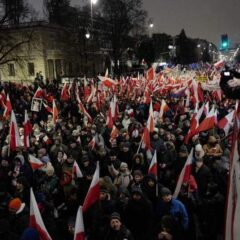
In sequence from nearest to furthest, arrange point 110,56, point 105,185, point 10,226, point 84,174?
point 10,226 → point 105,185 → point 84,174 → point 110,56

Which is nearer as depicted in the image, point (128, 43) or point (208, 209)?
point (208, 209)

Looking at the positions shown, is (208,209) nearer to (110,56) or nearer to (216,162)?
(216,162)

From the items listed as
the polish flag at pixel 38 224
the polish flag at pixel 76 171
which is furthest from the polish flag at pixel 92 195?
the polish flag at pixel 76 171

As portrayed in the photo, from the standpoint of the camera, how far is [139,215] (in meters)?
5.50

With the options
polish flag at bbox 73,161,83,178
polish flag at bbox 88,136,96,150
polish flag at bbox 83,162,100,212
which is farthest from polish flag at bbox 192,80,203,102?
polish flag at bbox 83,162,100,212

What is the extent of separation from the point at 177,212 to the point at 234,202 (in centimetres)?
322

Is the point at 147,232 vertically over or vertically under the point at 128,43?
under

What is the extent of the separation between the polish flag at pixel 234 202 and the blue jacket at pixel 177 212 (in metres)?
3.08

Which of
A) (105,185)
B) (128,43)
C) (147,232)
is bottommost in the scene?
(147,232)

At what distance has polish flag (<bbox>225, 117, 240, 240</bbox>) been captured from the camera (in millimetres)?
2107

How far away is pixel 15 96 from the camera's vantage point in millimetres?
20906

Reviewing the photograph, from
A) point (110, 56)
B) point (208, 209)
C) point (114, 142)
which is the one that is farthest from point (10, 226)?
point (110, 56)

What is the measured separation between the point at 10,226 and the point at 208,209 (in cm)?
293

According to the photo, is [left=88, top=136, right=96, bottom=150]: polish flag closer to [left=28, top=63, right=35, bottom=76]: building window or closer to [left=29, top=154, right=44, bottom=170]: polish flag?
[left=29, top=154, right=44, bottom=170]: polish flag
